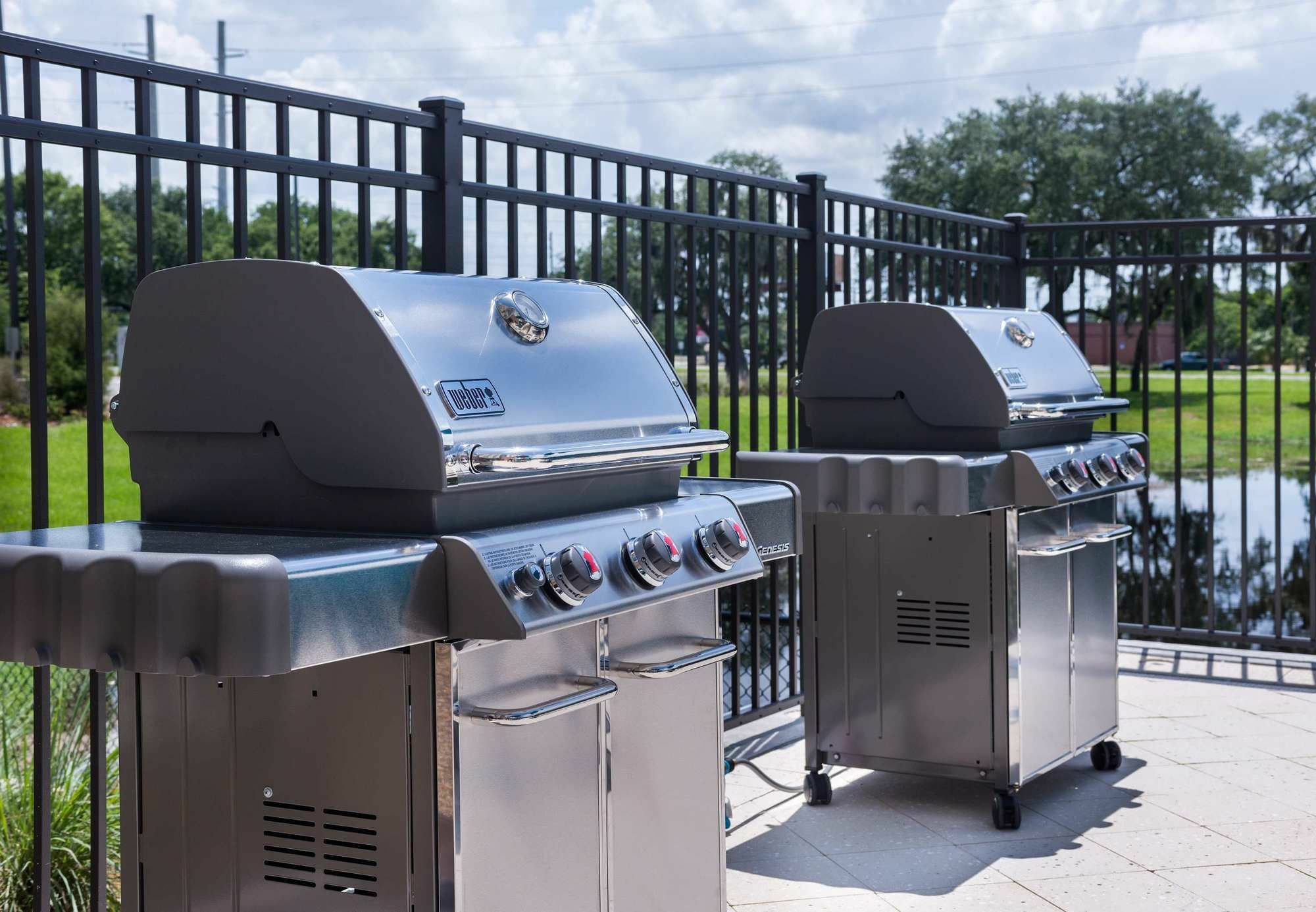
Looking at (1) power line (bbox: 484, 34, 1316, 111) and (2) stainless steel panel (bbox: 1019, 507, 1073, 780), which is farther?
(1) power line (bbox: 484, 34, 1316, 111)

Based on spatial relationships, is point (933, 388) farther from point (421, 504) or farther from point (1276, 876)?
point (421, 504)

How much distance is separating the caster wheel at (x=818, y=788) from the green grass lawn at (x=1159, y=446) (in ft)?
62.8

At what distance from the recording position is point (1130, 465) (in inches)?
174

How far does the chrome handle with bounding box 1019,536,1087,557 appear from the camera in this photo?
389 cm

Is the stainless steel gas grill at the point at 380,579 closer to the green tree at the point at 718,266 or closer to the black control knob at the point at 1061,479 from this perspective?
the green tree at the point at 718,266

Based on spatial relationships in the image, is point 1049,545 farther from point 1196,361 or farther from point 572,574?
point 1196,361

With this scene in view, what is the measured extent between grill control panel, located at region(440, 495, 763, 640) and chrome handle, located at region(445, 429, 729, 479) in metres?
0.09

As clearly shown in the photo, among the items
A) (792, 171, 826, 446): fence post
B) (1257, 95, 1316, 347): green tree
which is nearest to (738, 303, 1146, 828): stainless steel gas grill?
(792, 171, 826, 446): fence post

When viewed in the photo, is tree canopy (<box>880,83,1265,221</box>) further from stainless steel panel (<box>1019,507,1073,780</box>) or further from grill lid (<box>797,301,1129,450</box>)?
stainless steel panel (<box>1019,507,1073,780</box>)

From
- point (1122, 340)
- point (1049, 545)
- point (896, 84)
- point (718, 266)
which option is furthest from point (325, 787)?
point (896, 84)

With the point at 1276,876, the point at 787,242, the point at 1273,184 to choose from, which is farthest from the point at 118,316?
the point at 1276,876

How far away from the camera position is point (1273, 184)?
94.1ft

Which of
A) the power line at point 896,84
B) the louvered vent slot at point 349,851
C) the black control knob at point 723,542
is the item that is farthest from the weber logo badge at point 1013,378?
the power line at point 896,84

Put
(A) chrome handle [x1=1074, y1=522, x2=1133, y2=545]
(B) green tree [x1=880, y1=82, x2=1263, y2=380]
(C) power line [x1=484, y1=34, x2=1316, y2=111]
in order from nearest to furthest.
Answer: (A) chrome handle [x1=1074, y1=522, x2=1133, y2=545]
(B) green tree [x1=880, y1=82, x2=1263, y2=380]
(C) power line [x1=484, y1=34, x2=1316, y2=111]
